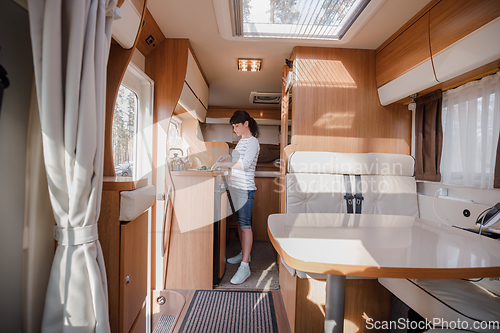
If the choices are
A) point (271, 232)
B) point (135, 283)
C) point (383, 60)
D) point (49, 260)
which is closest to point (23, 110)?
point (49, 260)

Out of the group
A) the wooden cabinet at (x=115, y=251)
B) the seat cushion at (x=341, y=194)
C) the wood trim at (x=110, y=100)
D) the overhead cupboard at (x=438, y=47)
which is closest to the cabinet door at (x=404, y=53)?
the overhead cupboard at (x=438, y=47)

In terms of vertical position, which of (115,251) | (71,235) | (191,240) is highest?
(71,235)

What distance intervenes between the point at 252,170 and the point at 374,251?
1712 mm

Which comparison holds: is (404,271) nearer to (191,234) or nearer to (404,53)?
(191,234)

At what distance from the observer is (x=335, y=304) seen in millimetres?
1039

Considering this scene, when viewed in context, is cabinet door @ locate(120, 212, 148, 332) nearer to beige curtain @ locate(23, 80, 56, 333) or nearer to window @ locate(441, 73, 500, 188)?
beige curtain @ locate(23, 80, 56, 333)

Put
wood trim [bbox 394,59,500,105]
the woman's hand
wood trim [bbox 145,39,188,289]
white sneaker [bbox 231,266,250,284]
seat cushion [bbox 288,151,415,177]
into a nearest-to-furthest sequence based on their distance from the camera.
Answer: wood trim [bbox 394,59,500,105] → seat cushion [bbox 288,151,415,177] → wood trim [bbox 145,39,188,289] → white sneaker [bbox 231,266,250,284] → the woman's hand

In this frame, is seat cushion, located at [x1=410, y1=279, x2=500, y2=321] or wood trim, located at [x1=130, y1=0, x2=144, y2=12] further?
wood trim, located at [x1=130, y1=0, x2=144, y2=12]

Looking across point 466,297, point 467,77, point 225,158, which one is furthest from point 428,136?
point 225,158

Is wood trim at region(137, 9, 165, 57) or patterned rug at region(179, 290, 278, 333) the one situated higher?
wood trim at region(137, 9, 165, 57)

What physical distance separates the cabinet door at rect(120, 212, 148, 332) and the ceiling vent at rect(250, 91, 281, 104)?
3135 millimetres

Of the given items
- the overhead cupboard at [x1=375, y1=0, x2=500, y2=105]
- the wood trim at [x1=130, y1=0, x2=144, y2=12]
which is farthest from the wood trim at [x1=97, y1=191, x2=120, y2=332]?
the overhead cupboard at [x1=375, y1=0, x2=500, y2=105]

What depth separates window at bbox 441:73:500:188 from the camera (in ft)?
5.34

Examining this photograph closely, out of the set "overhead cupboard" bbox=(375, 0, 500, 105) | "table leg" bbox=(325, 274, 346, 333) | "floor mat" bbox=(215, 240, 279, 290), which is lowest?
"floor mat" bbox=(215, 240, 279, 290)
